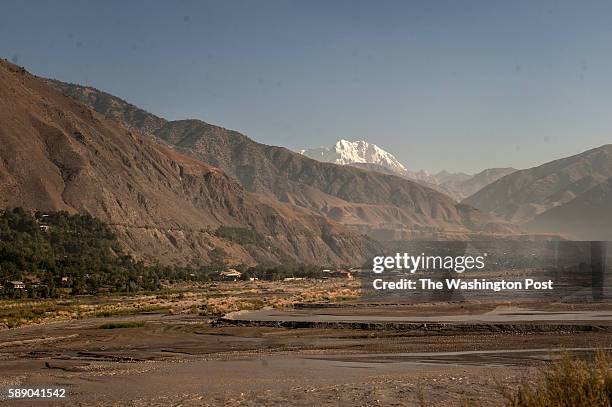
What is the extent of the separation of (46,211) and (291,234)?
295 feet

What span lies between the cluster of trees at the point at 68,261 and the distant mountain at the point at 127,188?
6.00 metres

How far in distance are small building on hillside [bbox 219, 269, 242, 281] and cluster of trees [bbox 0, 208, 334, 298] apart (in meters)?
1.38

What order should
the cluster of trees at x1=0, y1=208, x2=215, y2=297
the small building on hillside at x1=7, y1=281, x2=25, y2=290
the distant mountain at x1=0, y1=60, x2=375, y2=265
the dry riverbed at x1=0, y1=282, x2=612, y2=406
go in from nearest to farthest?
the dry riverbed at x1=0, y1=282, x2=612, y2=406 < the small building on hillside at x1=7, y1=281, x2=25, y2=290 < the cluster of trees at x1=0, y1=208, x2=215, y2=297 < the distant mountain at x1=0, y1=60, x2=375, y2=265

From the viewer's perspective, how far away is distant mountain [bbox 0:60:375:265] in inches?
4412

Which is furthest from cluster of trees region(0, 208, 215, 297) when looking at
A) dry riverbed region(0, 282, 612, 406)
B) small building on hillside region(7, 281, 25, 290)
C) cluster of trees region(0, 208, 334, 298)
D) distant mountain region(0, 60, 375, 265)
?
dry riverbed region(0, 282, 612, 406)

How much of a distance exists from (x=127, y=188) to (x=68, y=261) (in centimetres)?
5275

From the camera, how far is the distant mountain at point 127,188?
112062mm

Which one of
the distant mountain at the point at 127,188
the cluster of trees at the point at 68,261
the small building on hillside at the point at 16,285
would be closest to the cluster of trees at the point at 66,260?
the cluster of trees at the point at 68,261

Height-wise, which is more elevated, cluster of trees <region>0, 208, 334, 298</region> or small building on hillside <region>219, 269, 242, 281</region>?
cluster of trees <region>0, 208, 334, 298</region>

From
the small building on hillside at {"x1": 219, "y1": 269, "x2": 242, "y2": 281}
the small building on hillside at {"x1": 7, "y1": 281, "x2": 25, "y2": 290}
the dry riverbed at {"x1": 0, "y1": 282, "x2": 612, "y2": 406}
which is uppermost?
the dry riverbed at {"x1": 0, "y1": 282, "x2": 612, "y2": 406}

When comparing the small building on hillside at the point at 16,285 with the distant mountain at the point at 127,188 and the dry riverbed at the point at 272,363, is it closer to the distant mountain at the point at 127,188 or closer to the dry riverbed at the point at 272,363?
the dry riverbed at the point at 272,363

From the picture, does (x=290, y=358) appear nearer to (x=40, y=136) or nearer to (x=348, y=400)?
(x=348, y=400)

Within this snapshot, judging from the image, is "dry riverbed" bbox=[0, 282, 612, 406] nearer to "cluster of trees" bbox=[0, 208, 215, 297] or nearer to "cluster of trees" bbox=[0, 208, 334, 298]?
"cluster of trees" bbox=[0, 208, 215, 297]

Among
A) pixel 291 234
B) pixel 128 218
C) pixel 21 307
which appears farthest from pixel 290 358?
pixel 291 234
